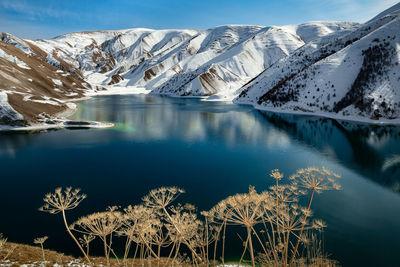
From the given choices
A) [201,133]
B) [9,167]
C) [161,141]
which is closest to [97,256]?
[9,167]

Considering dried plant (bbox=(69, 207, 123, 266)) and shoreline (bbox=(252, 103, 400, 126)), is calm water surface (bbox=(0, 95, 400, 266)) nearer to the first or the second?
shoreline (bbox=(252, 103, 400, 126))

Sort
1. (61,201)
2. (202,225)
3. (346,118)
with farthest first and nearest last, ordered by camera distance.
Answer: (346,118), (202,225), (61,201)

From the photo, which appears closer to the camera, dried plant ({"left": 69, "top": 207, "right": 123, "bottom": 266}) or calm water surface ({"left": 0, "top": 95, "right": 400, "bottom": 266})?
dried plant ({"left": 69, "top": 207, "right": 123, "bottom": 266})

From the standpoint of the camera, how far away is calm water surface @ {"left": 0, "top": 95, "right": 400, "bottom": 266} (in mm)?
15344

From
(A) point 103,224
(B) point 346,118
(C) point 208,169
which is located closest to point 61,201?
(A) point 103,224

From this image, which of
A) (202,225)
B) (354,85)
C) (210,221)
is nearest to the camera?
(210,221)

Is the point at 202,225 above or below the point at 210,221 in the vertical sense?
below

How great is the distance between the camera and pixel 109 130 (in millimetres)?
48031

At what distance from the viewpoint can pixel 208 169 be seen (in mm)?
26297

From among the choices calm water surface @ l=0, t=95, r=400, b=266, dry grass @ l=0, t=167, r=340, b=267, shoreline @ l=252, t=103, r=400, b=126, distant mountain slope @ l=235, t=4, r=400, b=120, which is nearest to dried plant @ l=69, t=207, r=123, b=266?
dry grass @ l=0, t=167, r=340, b=267

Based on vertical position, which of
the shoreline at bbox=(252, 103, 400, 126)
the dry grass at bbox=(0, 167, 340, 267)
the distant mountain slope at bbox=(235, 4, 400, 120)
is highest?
the distant mountain slope at bbox=(235, 4, 400, 120)

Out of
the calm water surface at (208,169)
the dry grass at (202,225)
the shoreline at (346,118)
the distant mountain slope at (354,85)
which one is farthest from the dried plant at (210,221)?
the distant mountain slope at (354,85)

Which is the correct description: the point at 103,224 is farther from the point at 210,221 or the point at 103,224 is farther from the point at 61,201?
the point at 210,221

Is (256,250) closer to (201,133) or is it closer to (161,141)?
(161,141)
